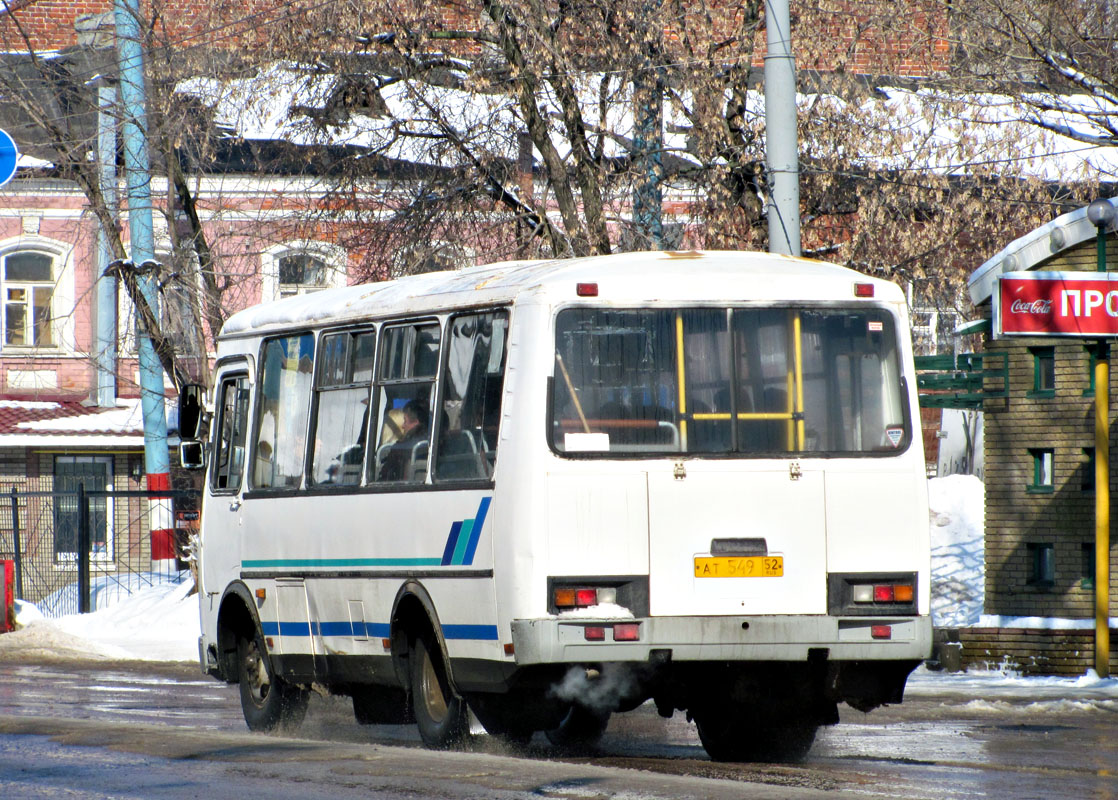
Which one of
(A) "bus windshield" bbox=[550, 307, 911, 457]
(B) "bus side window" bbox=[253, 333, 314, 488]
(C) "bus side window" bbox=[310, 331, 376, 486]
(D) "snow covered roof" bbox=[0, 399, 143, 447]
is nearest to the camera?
(A) "bus windshield" bbox=[550, 307, 911, 457]

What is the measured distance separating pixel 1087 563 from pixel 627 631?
9065 mm

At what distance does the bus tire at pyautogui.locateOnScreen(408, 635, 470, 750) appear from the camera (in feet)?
34.2

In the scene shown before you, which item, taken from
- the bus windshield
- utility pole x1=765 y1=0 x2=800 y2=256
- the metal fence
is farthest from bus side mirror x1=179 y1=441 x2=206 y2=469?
the metal fence

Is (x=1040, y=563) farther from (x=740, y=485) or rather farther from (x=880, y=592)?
(x=740, y=485)

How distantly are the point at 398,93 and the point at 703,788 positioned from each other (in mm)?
14211

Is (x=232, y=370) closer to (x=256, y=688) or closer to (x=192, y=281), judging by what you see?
(x=256, y=688)

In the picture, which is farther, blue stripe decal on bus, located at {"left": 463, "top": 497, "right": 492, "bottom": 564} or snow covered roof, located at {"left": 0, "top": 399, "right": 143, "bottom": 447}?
snow covered roof, located at {"left": 0, "top": 399, "right": 143, "bottom": 447}

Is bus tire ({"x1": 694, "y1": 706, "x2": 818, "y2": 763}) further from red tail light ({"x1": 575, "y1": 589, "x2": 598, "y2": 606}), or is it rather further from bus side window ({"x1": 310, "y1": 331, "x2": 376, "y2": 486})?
bus side window ({"x1": 310, "y1": 331, "x2": 376, "y2": 486})

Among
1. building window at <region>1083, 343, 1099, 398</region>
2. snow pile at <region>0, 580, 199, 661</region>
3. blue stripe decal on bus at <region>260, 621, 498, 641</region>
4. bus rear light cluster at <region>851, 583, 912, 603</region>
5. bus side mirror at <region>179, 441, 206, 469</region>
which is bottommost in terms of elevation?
snow pile at <region>0, 580, 199, 661</region>

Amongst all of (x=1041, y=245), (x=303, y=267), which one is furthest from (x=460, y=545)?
(x=303, y=267)

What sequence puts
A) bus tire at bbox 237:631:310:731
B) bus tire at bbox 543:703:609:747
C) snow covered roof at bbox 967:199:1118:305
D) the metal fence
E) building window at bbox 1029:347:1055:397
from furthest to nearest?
the metal fence < building window at bbox 1029:347:1055:397 < snow covered roof at bbox 967:199:1118:305 < bus tire at bbox 237:631:310:731 < bus tire at bbox 543:703:609:747

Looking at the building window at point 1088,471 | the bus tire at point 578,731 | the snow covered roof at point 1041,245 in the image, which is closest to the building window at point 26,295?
the snow covered roof at point 1041,245

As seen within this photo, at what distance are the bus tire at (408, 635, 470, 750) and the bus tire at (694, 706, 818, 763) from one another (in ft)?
4.52

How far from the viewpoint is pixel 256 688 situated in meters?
12.7
